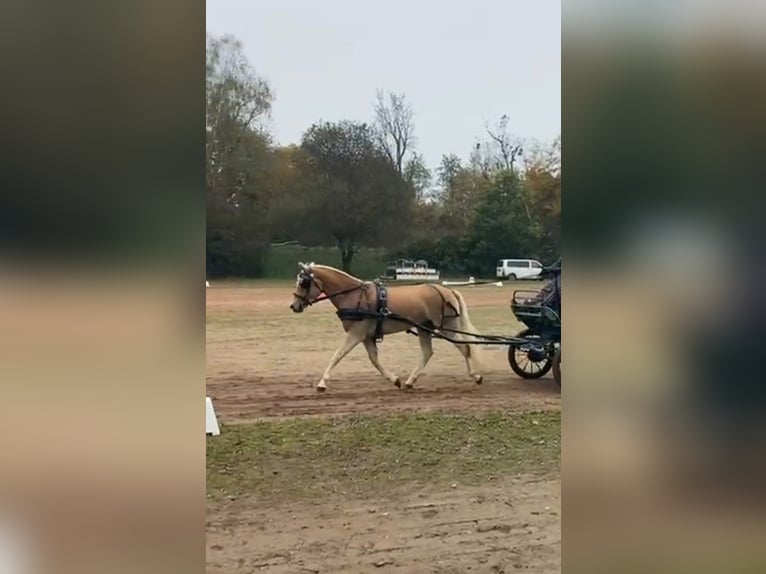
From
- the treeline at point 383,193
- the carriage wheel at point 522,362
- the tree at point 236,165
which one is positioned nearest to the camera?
the tree at point 236,165

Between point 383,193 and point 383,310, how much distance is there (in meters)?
0.45

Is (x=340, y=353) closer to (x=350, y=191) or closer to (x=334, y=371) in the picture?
(x=334, y=371)

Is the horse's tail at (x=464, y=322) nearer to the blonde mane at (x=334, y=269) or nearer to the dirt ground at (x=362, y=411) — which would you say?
the dirt ground at (x=362, y=411)

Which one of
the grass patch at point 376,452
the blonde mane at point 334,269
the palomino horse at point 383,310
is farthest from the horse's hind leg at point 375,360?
the blonde mane at point 334,269

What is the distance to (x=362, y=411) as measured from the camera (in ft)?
6.27

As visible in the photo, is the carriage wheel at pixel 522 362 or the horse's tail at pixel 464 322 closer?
the horse's tail at pixel 464 322

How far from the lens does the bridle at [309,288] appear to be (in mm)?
1763

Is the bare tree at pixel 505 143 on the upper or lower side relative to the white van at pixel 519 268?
upper

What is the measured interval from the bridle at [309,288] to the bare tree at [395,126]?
0.37 meters
